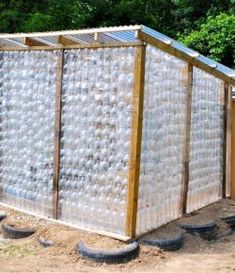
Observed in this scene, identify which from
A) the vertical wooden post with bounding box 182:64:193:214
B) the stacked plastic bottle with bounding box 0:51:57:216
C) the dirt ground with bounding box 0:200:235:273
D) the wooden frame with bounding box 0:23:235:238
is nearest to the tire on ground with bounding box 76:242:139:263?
the dirt ground with bounding box 0:200:235:273

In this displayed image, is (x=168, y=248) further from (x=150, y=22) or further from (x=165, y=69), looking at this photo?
(x=150, y=22)

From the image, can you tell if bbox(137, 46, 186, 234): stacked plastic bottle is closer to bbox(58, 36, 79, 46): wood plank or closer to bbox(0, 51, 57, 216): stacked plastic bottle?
bbox(58, 36, 79, 46): wood plank

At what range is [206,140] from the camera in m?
9.12

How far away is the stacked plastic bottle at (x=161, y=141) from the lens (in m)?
7.05

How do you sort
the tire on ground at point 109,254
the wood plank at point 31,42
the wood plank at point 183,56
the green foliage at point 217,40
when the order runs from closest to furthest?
1. the tire on ground at point 109,254
2. the wood plank at point 183,56
3. the wood plank at point 31,42
4. the green foliage at point 217,40

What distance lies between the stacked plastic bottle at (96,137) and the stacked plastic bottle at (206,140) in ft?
6.31

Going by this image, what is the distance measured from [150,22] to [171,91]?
14.5 metres

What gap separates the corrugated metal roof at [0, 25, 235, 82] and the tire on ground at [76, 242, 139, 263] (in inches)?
98.1

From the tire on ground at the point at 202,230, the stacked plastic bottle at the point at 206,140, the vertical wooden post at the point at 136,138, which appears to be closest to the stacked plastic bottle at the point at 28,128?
the vertical wooden post at the point at 136,138

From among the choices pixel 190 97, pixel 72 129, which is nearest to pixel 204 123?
pixel 190 97

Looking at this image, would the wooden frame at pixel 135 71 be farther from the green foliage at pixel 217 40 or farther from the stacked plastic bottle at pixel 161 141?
the green foliage at pixel 217 40

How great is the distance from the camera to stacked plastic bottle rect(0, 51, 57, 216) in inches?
304

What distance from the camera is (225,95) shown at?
9883mm

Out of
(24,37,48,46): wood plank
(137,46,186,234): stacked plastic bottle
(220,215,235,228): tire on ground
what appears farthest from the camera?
(220,215,235,228): tire on ground
